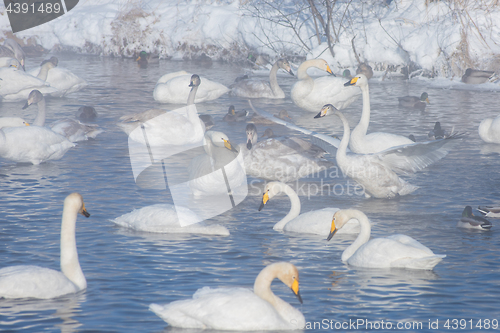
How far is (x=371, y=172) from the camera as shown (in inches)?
441

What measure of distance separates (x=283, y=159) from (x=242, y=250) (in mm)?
3886

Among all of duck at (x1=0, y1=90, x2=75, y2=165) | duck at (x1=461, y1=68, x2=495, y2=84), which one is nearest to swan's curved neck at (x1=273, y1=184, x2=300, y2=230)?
duck at (x1=0, y1=90, x2=75, y2=165)

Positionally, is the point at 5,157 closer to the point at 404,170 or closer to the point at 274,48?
the point at 404,170

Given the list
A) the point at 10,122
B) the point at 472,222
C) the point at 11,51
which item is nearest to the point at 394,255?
the point at 472,222

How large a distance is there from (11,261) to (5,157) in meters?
5.25

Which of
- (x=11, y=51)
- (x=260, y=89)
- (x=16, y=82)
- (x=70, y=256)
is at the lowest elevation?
(x=70, y=256)

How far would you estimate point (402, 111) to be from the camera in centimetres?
1953

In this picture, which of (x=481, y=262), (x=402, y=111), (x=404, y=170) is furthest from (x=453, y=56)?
(x=481, y=262)

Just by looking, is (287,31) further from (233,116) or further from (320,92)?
(233,116)

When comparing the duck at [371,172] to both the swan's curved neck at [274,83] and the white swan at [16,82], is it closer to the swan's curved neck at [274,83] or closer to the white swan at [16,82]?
the swan's curved neck at [274,83]

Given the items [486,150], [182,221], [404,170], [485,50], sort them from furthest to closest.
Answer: [485,50], [486,150], [404,170], [182,221]

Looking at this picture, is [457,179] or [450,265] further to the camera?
[457,179]

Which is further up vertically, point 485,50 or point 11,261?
point 485,50

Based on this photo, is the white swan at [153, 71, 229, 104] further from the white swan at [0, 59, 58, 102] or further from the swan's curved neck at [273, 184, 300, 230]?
the swan's curved neck at [273, 184, 300, 230]
